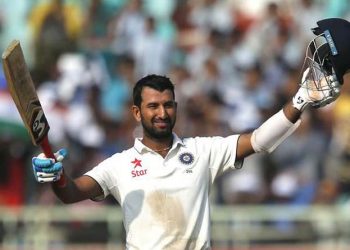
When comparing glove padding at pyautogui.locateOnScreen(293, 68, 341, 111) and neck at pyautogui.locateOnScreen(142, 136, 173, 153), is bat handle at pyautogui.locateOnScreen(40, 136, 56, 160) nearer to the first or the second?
neck at pyautogui.locateOnScreen(142, 136, 173, 153)

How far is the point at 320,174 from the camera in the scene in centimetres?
1216

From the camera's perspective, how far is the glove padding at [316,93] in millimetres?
6422

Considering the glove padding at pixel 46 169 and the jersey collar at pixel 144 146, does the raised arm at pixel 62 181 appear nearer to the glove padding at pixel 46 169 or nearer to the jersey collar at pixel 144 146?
the glove padding at pixel 46 169

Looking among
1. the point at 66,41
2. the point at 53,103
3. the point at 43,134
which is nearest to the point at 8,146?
the point at 53,103

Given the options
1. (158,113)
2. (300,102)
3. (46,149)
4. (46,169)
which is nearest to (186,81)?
(158,113)

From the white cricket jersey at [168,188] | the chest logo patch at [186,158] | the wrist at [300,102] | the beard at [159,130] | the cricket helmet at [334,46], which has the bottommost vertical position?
the white cricket jersey at [168,188]

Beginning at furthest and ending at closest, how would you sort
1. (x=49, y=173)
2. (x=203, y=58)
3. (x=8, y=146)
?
(x=203, y=58)
(x=8, y=146)
(x=49, y=173)

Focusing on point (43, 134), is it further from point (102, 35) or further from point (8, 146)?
point (102, 35)

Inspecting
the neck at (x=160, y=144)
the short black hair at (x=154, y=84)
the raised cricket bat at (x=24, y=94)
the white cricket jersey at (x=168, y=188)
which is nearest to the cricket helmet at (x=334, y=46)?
the white cricket jersey at (x=168, y=188)

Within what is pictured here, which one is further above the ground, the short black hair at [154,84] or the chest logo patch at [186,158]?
the short black hair at [154,84]

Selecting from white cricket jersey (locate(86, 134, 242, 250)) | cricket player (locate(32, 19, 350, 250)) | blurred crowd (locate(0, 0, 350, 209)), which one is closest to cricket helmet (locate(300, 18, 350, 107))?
cricket player (locate(32, 19, 350, 250))

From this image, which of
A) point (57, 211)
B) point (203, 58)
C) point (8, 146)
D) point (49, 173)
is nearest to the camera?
point (49, 173)

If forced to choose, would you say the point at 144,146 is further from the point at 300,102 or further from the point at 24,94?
the point at 300,102

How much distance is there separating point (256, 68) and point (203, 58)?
0.72 meters
